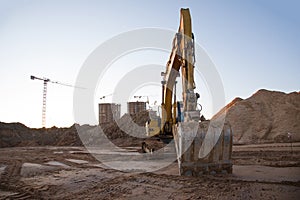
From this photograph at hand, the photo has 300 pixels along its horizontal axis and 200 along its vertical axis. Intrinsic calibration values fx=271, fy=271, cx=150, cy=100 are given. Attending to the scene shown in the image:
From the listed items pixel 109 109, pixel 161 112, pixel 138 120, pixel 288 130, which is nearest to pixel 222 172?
pixel 161 112

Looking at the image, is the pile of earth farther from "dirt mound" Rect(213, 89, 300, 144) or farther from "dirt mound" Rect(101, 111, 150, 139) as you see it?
"dirt mound" Rect(213, 89, 300, 144)

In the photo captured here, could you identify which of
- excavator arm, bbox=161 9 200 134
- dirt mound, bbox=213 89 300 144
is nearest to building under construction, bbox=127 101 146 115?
dirt mound, bbox=213 89 300 144

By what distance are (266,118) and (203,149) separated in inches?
913

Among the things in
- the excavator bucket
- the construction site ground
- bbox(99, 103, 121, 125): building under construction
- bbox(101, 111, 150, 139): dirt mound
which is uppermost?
bbox(99, 103, 121, 125): building under construction

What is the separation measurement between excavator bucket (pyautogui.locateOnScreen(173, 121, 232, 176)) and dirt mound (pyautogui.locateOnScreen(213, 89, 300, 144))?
59.7 ft

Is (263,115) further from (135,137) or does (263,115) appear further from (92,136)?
(92,136)

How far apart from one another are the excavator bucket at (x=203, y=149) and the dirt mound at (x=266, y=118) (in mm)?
18185

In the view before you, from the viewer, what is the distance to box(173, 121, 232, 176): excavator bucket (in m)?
7.52

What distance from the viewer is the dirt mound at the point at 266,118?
25.5m

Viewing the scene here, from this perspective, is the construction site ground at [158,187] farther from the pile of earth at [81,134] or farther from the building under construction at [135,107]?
the building under construction at [135,107]

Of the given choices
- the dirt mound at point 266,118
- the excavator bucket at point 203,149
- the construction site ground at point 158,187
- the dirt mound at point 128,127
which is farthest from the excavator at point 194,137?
the dirt mound at point 128,127

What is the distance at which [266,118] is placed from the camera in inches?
1111

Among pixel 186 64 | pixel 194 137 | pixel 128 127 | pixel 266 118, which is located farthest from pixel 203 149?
pixel 128 127

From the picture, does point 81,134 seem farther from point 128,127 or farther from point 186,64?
point 186,64
